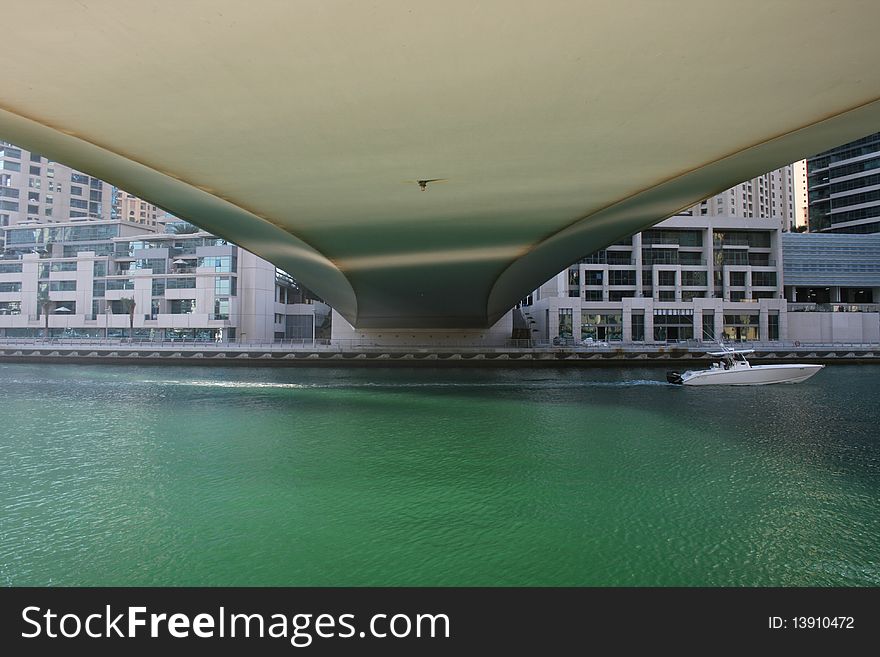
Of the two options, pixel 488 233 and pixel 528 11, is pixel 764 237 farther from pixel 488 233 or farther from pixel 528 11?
pixel 528 11

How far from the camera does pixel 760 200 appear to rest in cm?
11256

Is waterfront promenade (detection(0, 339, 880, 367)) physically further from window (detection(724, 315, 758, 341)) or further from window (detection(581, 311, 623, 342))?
window (detection(581, 311, 623, 342))

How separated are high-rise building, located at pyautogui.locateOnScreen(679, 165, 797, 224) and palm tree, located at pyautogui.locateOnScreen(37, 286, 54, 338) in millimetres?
93672

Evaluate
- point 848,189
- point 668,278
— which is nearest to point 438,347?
point 668,278

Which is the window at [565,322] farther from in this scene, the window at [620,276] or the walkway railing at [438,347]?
the walkway railing at [438,347]

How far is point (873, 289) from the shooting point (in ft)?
216

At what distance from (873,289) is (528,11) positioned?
7617 cm

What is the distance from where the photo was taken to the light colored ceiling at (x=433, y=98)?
23.4 feet

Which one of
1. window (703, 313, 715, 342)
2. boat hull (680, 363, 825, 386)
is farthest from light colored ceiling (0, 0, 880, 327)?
window (703, 313, 715, 342)

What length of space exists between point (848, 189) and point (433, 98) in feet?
293

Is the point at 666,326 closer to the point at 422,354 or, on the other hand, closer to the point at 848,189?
the point at 422,354

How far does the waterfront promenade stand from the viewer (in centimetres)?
4153

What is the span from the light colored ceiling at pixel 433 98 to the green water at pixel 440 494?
651cm

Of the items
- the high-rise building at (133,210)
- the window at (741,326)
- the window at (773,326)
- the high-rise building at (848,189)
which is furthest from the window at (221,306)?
the high-rise building at (848,189)
